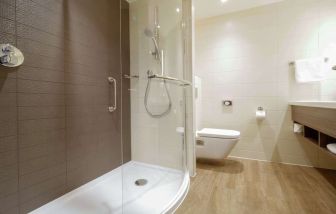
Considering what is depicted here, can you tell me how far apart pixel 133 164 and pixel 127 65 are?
1120 millimetres

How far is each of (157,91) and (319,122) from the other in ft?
4.85

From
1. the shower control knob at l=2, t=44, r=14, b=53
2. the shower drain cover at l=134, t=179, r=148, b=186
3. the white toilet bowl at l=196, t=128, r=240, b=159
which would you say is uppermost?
the shower control knob at l=2, t=44, r=14, b=53

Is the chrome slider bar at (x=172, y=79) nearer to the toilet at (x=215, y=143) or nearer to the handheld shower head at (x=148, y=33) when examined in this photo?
the handheld shower head at (x=148, y=33)

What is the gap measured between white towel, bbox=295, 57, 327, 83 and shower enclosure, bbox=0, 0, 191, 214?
4.70ft

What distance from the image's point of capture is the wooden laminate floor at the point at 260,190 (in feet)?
4.32

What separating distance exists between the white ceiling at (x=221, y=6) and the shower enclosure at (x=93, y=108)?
62 centimetres

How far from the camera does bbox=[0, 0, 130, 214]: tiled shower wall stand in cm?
106

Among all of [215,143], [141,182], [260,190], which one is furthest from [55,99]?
[260,190]

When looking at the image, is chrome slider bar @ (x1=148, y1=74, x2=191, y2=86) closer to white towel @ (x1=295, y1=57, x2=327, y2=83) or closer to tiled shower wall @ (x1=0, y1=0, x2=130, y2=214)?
tiled shower wall @ (x1=0, y1=0, x2=130, y2=214)

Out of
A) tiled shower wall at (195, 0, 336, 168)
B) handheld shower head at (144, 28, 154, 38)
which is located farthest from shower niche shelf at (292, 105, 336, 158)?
handheld shower head at (144, 28, 154, 38)

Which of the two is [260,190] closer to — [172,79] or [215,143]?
[215,143]

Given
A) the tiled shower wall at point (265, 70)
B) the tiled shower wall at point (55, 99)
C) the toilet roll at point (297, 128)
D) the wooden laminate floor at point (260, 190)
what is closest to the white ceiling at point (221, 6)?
the tiled shower wall at point (265, 70)

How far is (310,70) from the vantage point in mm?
1971

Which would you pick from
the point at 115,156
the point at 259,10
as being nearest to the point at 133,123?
the point at 115,156
